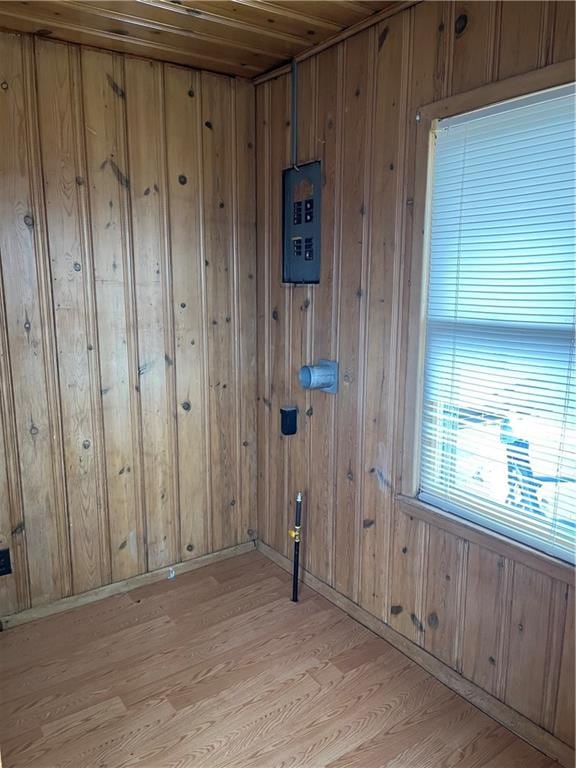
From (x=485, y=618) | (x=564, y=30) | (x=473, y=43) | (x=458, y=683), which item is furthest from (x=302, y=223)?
(x=458, y=683)

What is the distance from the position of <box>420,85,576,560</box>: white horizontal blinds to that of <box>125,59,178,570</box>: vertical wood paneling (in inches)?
51.5

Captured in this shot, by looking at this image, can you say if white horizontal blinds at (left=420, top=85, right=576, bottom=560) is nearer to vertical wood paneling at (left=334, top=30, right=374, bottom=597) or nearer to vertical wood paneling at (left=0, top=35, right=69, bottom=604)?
vertical wood paneling at (left=334, top=30, right=374, bottom=597)

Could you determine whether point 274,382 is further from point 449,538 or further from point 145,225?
point 449,538

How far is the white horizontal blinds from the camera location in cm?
167

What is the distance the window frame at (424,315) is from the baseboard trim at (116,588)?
1.26 metres

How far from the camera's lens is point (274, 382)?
9.76 ft

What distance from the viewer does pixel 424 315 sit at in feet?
6.86

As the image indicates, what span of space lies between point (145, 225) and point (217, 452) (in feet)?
3.96

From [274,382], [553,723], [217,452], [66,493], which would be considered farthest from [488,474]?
[66,493]

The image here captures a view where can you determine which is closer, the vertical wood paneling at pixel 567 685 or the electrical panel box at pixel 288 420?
the vertical wood paneling at pixel 567 685

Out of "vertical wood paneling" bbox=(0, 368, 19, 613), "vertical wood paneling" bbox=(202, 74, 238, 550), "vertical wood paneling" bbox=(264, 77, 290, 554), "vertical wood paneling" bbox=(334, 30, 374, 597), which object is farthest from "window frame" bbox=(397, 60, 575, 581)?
"vertical wood paneling" bbox=(0, 368, 19, 613)

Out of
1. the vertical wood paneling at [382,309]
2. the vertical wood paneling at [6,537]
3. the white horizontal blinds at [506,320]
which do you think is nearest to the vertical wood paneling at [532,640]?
the white horizontal blinds at [506,320]

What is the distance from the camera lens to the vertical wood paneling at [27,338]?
7.46ft

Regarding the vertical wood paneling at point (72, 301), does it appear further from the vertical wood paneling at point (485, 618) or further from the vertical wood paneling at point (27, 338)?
the vertical wood paneling at point (485, 618)
